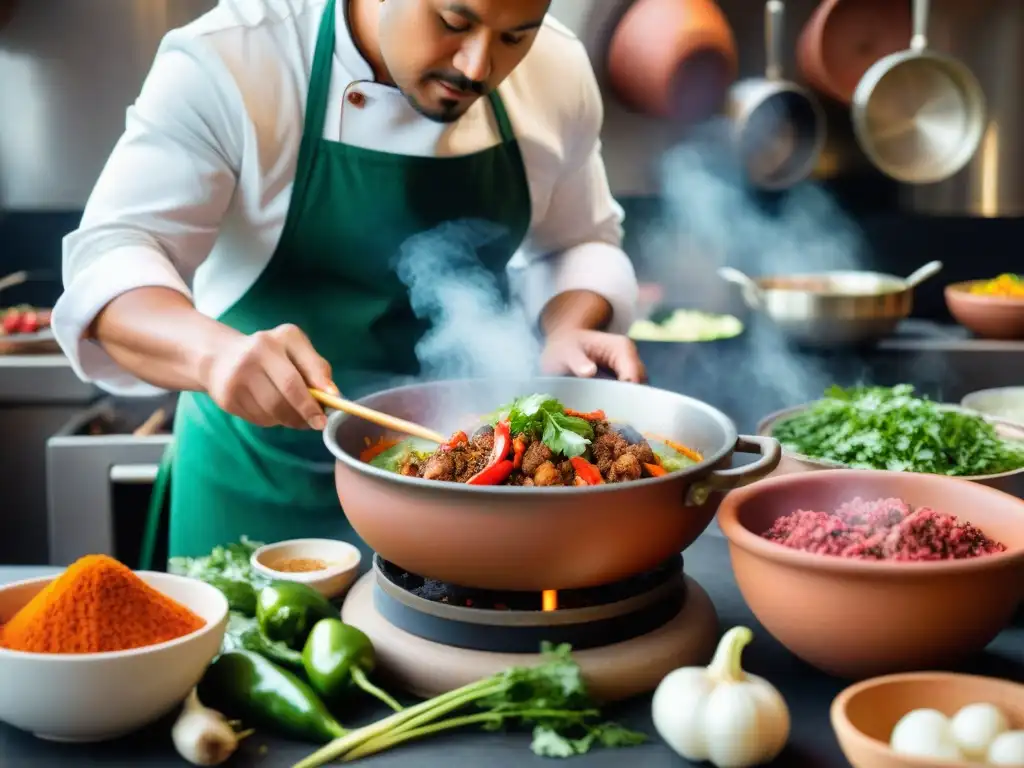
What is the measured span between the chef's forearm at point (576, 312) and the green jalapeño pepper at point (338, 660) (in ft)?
3.28

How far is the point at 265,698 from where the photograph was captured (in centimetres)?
110

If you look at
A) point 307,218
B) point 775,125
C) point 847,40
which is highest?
point 847,40

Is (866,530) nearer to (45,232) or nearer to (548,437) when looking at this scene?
(548,437)

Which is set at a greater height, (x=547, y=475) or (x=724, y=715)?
(x=547, y=475)

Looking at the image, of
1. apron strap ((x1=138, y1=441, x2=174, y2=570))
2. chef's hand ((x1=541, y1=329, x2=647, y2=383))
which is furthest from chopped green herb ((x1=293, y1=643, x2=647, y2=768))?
apron strap ((x1=138, y1=441, x2=174, y2=570))

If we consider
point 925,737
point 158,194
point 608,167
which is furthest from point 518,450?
point 608,167

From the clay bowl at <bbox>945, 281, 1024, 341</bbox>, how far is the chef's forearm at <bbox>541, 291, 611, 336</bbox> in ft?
5.41

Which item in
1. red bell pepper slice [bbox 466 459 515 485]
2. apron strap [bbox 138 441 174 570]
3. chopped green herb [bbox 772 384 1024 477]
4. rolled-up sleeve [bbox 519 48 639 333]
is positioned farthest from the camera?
A: apron strap [bbox 138 441 174 570]

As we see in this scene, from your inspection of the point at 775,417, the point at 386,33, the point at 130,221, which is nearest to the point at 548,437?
the point at 775,417

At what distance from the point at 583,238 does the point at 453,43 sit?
0.73m

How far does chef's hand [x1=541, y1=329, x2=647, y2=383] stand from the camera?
179cm

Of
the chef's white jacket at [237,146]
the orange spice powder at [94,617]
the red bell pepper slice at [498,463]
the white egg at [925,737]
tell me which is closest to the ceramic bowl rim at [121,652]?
the orange spice powder at [94,617]

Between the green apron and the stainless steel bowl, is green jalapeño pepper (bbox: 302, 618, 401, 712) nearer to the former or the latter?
the green apron

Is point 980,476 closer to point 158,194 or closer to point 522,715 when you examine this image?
point 522,715
